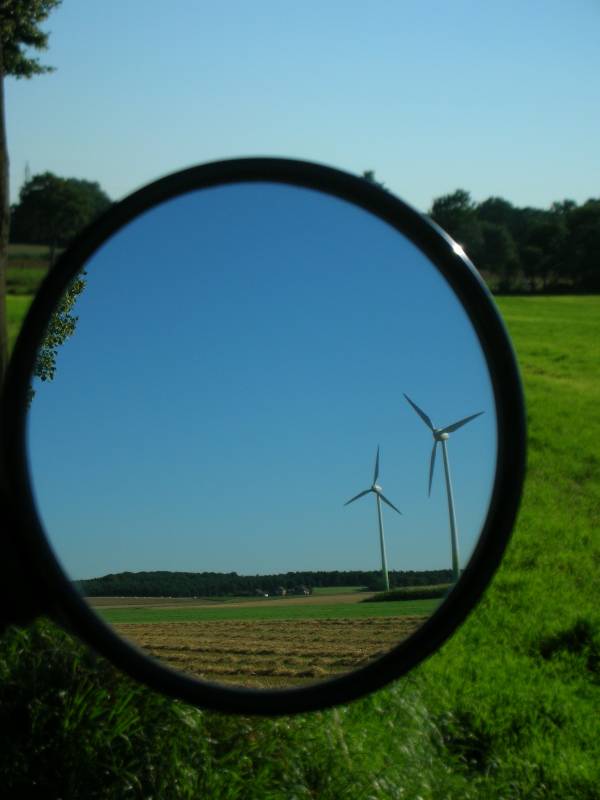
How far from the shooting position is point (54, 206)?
1922 centimetres

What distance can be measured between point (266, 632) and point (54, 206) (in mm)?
18351

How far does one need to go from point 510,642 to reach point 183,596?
410 cm

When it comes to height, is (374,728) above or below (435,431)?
below

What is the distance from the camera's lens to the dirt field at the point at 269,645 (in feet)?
5.81

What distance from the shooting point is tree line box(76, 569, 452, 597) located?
68.4 inches

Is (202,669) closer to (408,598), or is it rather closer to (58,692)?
(408,598)

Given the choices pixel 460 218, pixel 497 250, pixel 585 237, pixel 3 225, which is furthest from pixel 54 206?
A: pixel 3 225

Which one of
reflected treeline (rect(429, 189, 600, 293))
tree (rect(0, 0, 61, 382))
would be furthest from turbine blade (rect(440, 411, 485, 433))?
reflected treeline (rect(429, 189, 600, 293))

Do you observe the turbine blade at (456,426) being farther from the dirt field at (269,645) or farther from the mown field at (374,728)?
the mown field at (374,728)

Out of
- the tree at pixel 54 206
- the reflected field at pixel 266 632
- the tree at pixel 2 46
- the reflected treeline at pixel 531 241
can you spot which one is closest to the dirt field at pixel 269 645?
the reflected field at pixel 266 632

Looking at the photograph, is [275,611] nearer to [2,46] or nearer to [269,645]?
[269,645]

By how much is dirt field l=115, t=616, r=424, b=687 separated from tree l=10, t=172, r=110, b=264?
40.7ft

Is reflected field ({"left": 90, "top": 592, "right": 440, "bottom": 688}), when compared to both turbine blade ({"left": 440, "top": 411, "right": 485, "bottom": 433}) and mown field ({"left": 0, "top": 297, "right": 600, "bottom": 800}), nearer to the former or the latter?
turbine blade ({"left": 440, "top": 411, "right": 485, "bottom": 433})

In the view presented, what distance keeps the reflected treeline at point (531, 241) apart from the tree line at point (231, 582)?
61.5ft
